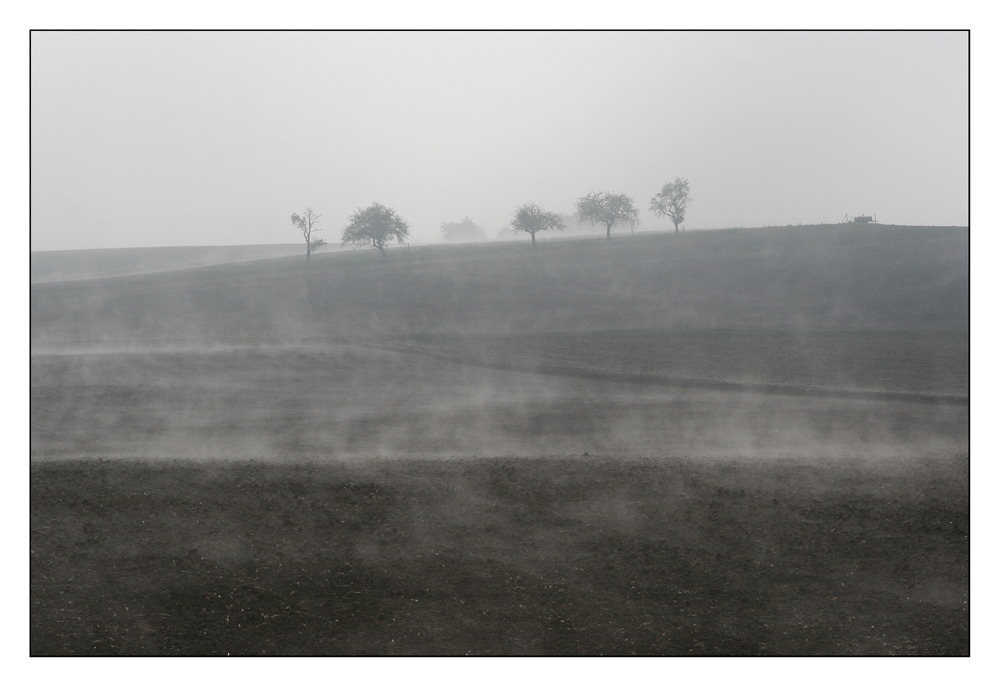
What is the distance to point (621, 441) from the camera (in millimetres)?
11711

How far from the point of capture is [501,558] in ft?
25.0

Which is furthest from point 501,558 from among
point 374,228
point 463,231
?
point 463,231

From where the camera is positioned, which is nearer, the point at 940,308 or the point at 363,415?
the point at 363,415

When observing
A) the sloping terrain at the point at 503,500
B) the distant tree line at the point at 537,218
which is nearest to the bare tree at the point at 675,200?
the distant tree line at the point at 537,218

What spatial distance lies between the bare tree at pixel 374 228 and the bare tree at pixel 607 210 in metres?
18.1

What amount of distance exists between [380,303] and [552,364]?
50.6ft

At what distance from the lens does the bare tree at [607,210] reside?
2308 inches

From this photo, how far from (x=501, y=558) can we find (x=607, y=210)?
54.3 m

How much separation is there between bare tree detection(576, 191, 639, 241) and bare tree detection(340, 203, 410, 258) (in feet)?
59.2

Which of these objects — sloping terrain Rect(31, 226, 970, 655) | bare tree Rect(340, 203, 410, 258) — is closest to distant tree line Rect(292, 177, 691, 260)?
bare tree Rect(340, 203, 410, 258)

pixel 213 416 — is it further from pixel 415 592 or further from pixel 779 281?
pixel 779 281

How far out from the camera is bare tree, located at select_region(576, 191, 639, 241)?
192ft

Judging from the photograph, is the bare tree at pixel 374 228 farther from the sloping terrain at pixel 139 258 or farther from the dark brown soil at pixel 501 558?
the dark brown soil at pixel 501 558

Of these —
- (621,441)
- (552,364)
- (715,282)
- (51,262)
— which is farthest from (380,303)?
(51,262)
